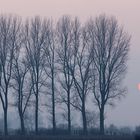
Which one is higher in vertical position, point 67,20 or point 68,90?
point 67,20

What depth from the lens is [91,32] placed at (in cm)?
6962

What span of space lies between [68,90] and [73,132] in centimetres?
415

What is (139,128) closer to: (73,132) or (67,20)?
(73,132)

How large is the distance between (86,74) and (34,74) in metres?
5.14

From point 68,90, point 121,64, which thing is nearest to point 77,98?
point 68,90

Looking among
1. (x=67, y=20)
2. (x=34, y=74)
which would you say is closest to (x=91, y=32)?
(x=67, y=20)

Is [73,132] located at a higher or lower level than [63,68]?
lower

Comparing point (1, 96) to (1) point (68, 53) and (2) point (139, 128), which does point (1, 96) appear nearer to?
(1) point (68, 53)

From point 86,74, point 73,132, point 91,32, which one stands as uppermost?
point 91,32

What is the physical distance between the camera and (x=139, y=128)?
67.9 meters

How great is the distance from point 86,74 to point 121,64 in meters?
3.62

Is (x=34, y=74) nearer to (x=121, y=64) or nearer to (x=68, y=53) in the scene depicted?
(x=68, y=53)

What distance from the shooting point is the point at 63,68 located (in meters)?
68.8

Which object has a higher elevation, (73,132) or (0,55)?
(0,55)
